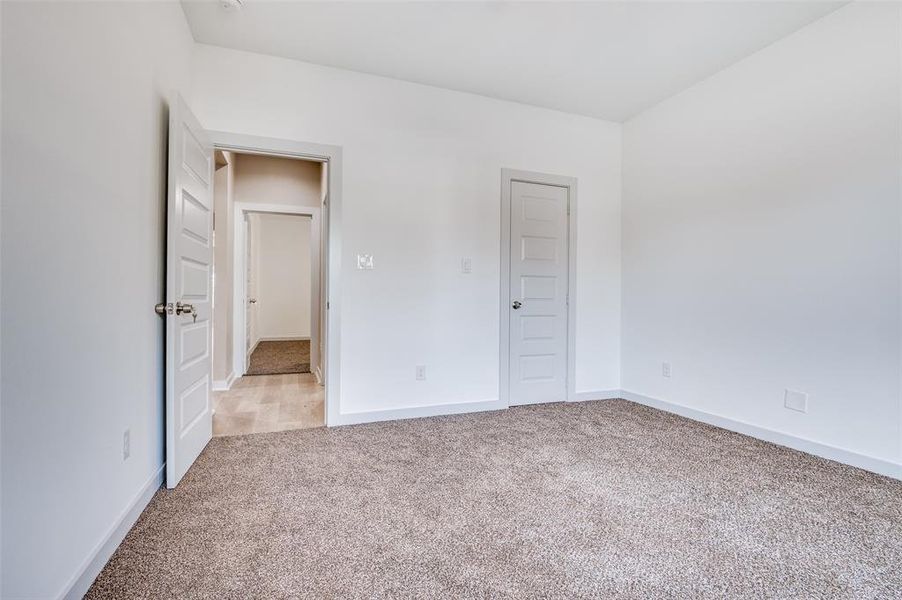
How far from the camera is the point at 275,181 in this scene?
183 inches

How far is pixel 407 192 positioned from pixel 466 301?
Result: 39.7 inches

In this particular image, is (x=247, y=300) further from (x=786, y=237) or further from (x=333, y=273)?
(x=786, y=237)

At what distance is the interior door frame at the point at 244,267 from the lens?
4.52 meters

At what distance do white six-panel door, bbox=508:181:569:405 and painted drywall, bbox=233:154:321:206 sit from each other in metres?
2.54

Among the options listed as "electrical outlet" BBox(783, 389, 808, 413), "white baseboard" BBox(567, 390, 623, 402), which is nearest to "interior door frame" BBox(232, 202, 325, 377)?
"white baseboard" BBox(567, 390, 623, 402)

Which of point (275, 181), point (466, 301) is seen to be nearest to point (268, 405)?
point (466, 301)

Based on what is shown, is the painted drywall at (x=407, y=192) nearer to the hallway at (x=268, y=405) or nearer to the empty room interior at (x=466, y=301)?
the empty room interior at (x=466, y=301)

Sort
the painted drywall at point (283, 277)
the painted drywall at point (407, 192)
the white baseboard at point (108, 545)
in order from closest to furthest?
1. the white baseboard at point (108, 545)
2. the painted drywall at point (407, 192)
3. the painted drywall at point (283, 277)

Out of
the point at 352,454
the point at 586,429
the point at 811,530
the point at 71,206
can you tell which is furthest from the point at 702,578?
the point at 71,206

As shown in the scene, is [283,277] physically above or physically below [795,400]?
above

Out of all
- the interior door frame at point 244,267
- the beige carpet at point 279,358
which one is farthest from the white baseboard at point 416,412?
the beige carpet at point 279,358

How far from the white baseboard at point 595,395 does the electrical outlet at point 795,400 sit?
143cm

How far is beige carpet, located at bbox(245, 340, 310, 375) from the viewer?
5.20 m

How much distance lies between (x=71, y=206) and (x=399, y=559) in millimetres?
1629
